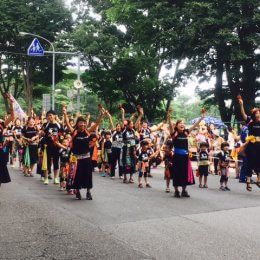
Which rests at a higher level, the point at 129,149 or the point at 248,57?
the point at 248,57

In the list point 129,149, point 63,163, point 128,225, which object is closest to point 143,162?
point 129,149

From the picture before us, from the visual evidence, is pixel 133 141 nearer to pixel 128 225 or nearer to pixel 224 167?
pixel 224 167

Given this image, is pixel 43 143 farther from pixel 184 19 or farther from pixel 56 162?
pixel 184 19

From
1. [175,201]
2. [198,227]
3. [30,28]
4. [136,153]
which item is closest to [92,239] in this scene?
[198,227]

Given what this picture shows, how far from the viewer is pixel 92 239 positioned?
21.6 feet

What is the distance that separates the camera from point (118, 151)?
1595 centimetres

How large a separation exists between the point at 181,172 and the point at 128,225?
370cm

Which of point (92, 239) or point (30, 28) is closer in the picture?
point (92, 239)

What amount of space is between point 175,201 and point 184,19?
19.0 m

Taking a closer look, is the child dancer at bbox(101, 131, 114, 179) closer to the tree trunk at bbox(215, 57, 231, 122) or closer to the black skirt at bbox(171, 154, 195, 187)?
the black skirt at bbox(171, 154, 195, 187)

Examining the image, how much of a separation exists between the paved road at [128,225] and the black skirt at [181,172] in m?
0.39

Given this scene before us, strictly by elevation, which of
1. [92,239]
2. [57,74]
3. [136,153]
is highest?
[57,74]

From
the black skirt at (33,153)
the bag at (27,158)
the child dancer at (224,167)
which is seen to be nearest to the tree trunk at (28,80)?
the bag at (27,158)

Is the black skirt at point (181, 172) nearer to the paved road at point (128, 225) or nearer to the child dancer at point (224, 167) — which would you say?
the paved road at point (128, 225)
